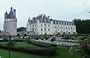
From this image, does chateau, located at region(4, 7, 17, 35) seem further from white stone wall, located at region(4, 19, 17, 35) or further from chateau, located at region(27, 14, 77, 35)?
chateau, located at region(27, 14, 77, 35)

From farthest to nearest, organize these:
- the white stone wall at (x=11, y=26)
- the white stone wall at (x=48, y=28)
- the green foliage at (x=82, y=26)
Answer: the green foliage at (x=82, y=26)
the white stone wall at (x=48, y=28)
the white stone wall at (x=11, y=26)

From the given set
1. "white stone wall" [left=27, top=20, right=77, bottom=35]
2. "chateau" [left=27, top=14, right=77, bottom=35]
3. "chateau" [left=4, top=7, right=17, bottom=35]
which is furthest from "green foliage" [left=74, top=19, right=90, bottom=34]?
"chateau" [left=4, top=7, right=17, bottom=35]

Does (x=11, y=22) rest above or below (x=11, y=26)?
above

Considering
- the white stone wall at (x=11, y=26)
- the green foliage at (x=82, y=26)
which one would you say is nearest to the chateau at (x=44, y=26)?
the green foliage at (x=82, y=26)

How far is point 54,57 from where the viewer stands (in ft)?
28.5

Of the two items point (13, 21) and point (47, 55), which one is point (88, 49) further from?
point (13, 21)

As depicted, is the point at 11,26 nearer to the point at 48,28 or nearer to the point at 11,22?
the point at 11,22

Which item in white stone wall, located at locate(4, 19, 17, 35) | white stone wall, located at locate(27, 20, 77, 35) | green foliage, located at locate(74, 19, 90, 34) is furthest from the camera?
green foliage, located at locate(74, 19, 90, 34)

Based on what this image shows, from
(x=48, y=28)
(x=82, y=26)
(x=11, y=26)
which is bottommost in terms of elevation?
(x=48, y=28)

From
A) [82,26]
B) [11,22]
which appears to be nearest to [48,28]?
[82,26]

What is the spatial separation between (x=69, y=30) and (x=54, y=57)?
5932 cm

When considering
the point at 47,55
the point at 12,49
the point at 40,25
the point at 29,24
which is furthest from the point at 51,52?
the point at 29,24


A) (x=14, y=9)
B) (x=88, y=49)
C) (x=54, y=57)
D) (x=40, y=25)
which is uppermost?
(x=14, y=9)

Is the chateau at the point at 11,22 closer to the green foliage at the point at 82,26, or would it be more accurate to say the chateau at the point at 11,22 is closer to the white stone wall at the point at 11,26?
the white stone wall at the point at 11,26
